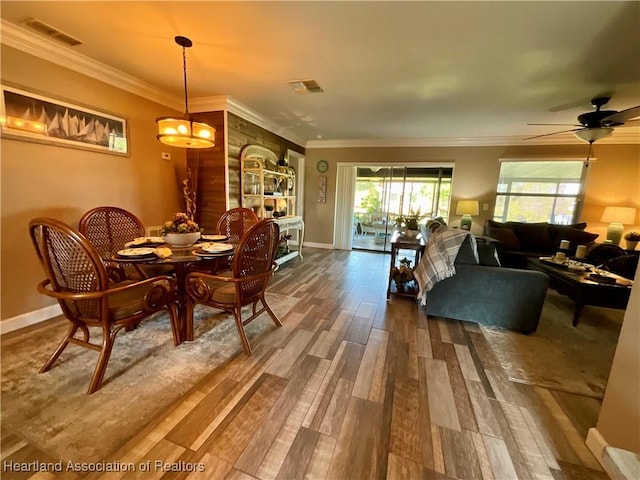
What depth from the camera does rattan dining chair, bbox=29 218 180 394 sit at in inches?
59.1

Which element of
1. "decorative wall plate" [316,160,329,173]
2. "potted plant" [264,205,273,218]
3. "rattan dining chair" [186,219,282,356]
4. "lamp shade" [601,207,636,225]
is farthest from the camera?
"decorative wall plate" [316,160,329,173]

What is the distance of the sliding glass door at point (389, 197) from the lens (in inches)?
225

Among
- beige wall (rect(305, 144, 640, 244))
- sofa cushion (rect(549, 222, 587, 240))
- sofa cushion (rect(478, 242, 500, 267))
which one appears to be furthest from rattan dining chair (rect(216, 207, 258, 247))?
sofa cushion (rect(549, 222, 587, 240))

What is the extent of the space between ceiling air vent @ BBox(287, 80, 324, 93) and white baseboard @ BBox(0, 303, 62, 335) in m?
3.38

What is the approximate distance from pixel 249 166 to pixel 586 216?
19.4ft

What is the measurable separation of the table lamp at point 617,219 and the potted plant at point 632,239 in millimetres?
107

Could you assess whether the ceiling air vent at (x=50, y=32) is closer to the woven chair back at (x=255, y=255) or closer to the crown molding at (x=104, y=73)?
the crown molding at (x=104, y=73)

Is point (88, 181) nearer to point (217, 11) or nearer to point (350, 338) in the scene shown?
point (217, 11)

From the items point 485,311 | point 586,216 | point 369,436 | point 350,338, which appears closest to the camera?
point 369,436

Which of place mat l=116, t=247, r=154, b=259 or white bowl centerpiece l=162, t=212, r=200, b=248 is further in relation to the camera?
white bowl centerpiece l=162, t=212, r=200, b=248

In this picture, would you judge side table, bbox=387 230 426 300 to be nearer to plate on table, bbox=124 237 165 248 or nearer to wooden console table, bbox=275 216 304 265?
wooden console table, bbox=275 216 304 265

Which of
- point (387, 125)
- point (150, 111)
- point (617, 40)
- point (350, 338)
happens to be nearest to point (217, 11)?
point (150, 111)

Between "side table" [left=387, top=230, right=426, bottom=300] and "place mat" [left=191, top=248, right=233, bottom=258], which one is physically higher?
"place mat" [left=191, top=248, right=233, bottom=258]

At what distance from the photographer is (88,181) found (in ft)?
8.91
